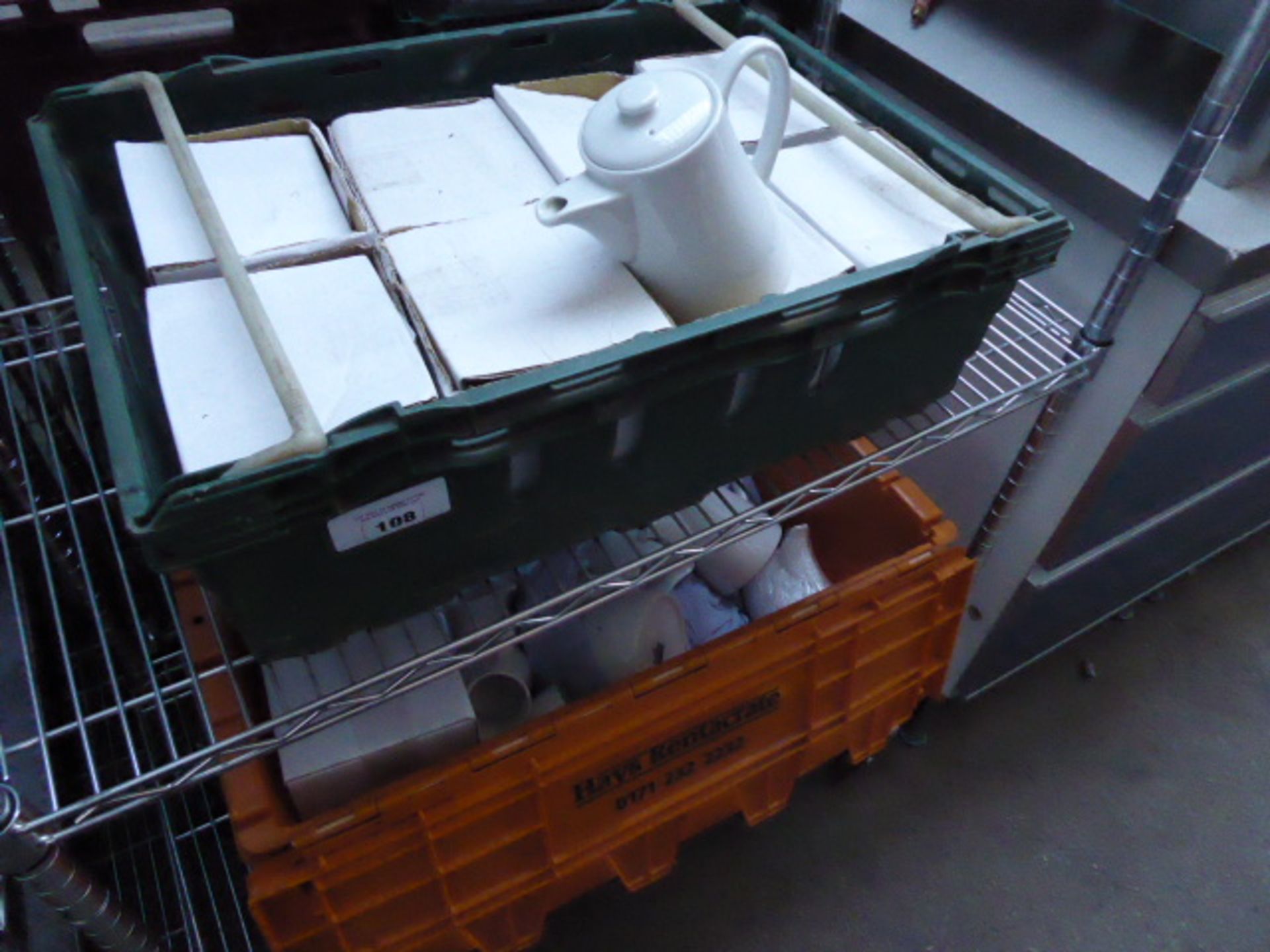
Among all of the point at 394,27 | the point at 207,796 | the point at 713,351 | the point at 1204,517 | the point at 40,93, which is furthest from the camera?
the point at 1204,517

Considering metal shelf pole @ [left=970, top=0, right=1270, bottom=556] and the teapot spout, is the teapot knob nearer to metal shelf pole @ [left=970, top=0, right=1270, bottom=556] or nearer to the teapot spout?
the teapot spout

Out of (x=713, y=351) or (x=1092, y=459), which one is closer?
(x=713, y=351)

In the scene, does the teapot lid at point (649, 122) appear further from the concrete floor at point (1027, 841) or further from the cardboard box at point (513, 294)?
the concrete floor at point (1027, 841)

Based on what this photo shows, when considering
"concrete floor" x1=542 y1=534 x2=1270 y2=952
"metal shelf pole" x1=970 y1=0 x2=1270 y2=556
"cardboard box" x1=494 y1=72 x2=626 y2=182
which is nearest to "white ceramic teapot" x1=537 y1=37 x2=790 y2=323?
"cardboard box" x1=494 y1=72 x2=626 y2=182

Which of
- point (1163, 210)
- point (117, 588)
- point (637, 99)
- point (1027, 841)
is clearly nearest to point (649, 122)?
point (637, 99)

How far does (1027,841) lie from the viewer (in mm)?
1150

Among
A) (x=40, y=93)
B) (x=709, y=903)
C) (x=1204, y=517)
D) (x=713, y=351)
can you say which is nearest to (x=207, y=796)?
(x=709, y=903)

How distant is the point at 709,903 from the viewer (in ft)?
3.57

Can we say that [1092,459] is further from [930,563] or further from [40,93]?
[40,93]

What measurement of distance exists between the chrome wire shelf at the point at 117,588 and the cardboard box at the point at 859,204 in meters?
0.16

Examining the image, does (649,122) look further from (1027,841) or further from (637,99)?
(1027,841)

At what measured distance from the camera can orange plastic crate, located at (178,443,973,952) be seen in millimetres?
674

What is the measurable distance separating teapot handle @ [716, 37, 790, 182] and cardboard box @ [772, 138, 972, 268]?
0.07 metres

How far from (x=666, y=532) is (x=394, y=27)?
0.56 meters
